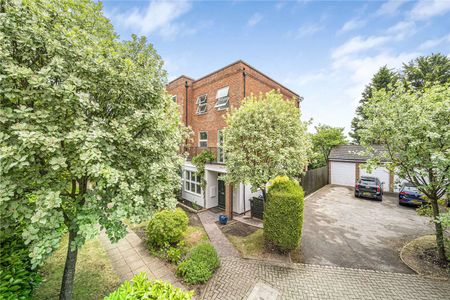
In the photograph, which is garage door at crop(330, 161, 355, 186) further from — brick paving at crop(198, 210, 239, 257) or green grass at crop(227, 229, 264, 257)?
brick paving at crop(198, 210, 239, 257)

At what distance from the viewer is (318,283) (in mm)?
5234

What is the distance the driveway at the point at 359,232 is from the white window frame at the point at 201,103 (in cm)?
1024

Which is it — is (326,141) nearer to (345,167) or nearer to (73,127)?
(345,167)

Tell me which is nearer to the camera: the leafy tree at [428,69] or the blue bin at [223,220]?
the blue bin at [223,220]

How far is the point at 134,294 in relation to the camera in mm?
2766

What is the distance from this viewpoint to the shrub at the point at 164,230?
6.81 meters

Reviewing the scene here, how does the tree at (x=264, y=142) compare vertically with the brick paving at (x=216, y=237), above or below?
above

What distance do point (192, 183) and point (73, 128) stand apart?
1064cm

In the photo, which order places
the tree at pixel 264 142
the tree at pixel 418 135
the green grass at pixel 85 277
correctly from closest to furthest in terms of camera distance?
the green grass at pixel 85 277 → the tree at pixel 418 135 → the tree at pixel 264 142

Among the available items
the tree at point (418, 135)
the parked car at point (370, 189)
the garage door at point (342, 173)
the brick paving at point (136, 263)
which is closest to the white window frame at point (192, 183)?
the brick paving at point (136, 263)

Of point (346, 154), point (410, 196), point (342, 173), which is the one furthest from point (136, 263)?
point (346, 154)

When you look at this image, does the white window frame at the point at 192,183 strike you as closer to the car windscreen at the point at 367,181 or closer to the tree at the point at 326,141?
the car windscreen at the point at 367,181

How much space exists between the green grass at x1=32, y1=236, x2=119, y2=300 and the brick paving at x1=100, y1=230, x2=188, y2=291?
237 millimetres

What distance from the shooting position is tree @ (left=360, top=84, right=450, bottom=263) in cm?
539
